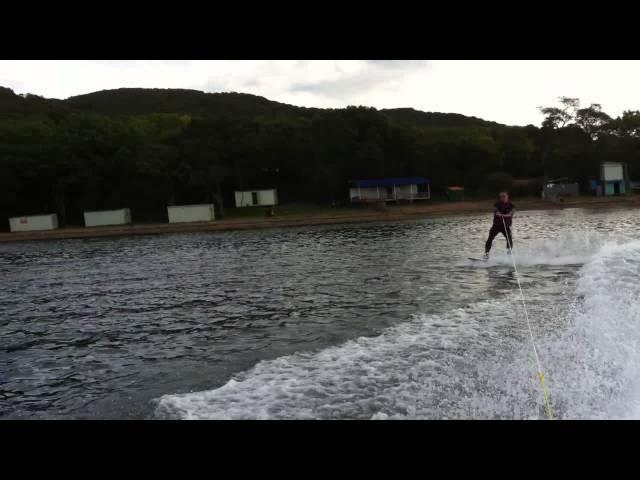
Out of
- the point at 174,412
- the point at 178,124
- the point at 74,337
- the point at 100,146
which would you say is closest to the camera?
the point at 174,412

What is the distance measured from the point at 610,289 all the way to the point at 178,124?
7760cm

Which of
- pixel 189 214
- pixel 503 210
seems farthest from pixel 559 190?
pixel 503 210

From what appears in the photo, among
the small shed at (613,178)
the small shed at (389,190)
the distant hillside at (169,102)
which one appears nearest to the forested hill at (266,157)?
the small shed at (389,190)

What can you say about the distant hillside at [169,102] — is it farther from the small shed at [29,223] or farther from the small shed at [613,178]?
the small shed at [613,178]

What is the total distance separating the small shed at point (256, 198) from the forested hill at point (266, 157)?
1677mm

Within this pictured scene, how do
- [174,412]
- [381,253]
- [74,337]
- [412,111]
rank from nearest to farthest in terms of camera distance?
[174,412] → [74,337] → [381,253] → [412,111]

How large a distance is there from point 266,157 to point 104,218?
20.0 metres

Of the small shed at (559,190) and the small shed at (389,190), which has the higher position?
the small shed at (389,190)

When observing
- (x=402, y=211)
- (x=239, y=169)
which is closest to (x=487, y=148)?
(x=402, y=211)

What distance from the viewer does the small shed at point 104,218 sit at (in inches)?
1982

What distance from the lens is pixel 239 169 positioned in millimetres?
56062

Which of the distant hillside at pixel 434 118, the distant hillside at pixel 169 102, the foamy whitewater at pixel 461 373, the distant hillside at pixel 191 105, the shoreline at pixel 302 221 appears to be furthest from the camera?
the distant hillside at pixel 434 118
